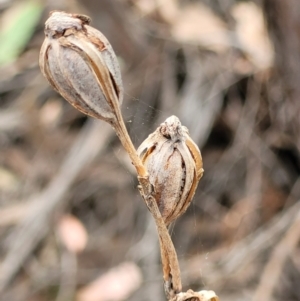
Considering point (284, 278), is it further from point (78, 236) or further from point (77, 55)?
point (77, 55)

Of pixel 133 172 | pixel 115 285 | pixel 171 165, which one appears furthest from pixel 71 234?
pixel 171 165

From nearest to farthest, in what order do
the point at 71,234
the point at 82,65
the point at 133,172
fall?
the point at 82,65, the point at 133,172, the point at 71,234

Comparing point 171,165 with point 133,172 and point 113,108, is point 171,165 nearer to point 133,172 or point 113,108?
point 113,108

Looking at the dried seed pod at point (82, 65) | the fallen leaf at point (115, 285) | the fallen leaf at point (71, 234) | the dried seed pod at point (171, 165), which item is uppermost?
the dried seed pod at point (82, 65)

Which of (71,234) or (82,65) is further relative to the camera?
(71,234)

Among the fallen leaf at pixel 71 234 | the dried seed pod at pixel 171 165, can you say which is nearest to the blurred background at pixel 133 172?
the fallen leaf at pixel 71 234

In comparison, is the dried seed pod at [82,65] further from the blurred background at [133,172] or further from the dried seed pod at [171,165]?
the blurred background at [133,172]
